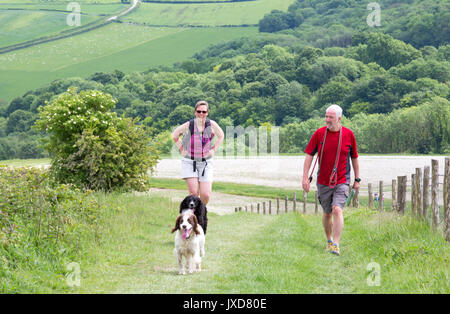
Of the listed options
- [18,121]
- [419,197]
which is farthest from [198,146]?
[18,121]

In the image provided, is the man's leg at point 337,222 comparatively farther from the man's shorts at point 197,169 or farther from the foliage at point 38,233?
the foliage at point 38,233

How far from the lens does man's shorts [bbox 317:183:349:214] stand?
9.55m

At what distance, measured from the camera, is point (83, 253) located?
28.2 feet

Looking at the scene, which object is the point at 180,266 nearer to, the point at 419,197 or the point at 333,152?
the point at 333,152

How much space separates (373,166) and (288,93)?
83.6 meters

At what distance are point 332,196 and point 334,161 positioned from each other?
62cm

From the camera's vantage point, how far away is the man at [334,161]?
9.44 meters

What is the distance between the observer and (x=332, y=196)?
9.66m

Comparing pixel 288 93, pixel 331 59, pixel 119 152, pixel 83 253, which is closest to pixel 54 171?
pixel 119 152

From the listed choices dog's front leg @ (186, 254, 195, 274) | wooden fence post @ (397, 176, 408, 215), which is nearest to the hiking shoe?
dog's front leg @ (186, 254, 195, 274)

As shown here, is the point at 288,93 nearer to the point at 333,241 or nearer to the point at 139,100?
the point at 139,100

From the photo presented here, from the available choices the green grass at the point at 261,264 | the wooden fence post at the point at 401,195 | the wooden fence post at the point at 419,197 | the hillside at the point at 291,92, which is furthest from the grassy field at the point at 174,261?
the hillside at the point at 291,92

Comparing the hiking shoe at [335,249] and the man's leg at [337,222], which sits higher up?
the man's leg at [337,222]

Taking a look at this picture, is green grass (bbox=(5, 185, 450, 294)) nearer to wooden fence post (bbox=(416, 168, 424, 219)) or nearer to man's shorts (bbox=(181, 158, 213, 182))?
wooden fence post (bbox=(416, 168, 424, 219))
